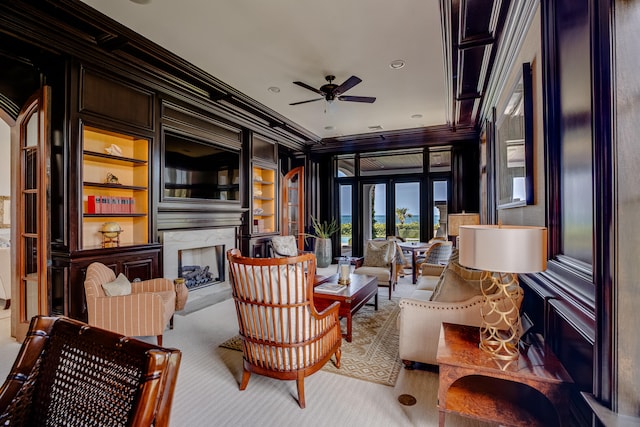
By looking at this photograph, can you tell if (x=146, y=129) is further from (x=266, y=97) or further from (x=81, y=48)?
(x=266, y=97)

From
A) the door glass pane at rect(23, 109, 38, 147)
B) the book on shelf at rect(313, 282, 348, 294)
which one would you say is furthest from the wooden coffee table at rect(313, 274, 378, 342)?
the door glass pane at rect(23, 109, 38, 147)

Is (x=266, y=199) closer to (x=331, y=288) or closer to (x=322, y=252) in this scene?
(x=322, y=252)

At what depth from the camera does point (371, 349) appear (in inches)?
118

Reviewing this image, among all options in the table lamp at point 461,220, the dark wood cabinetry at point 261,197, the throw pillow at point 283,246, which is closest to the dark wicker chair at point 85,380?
the table lamp at point 461,220

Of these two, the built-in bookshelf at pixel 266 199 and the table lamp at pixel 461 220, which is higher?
the built-in bookshelf at pixel 266 199

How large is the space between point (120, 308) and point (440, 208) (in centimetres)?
633

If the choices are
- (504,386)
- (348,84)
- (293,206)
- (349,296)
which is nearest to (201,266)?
(349,296)

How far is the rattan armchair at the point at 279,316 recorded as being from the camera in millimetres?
2045

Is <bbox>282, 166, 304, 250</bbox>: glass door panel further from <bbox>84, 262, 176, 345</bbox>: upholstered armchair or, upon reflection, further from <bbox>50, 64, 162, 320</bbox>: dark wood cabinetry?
<bbox>84, 262, 176, 345</bbox>: upholstered armchair

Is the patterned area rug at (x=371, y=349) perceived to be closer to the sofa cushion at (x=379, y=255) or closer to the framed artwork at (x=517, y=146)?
the sofa cushion at (x=379, y=255)

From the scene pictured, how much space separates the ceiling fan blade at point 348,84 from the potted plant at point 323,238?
13.4ft

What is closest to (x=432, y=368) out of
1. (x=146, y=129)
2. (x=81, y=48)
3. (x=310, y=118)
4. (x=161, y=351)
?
(x=161, y=351)

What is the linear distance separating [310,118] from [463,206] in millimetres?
3638

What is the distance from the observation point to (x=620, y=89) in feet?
3.72
